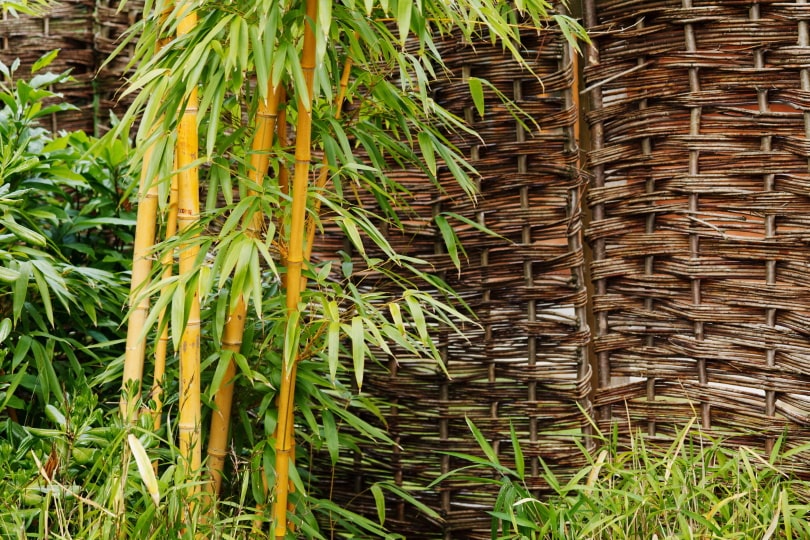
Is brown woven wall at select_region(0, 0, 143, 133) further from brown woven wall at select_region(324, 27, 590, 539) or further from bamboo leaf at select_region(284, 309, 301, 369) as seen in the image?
bamboo leaf at select_region(284, 309, 301, 369)

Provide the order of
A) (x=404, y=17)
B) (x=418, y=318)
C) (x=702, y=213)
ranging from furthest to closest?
(x=702, y=213) < (x=418, y=318) < (x=404, y=17)

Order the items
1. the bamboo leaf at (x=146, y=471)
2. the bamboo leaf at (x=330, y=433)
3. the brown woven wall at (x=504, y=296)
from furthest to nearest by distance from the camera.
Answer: the brown woven wall at (x=504, y=296) < the bamboo leaf at (x=330, y=433) < the bamboo leaf at (x=146, y=471)

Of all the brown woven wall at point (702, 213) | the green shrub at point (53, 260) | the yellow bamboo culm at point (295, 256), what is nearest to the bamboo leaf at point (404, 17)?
the yellow bamboo culm at point (295, 256)

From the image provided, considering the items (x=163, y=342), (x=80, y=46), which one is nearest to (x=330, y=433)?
(x=163, y=342)

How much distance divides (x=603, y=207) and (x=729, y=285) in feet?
1.24

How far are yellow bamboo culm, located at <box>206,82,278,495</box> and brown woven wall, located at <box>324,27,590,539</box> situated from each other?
53cm

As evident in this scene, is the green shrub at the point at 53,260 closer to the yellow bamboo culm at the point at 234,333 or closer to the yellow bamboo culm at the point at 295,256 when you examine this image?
the yellow bamboo culm at the point at 234,333

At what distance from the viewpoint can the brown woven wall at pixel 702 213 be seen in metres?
1.91

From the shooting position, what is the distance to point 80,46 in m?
2.73

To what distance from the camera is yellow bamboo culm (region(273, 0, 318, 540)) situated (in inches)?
56.6

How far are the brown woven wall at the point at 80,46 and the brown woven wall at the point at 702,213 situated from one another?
64.9 inches

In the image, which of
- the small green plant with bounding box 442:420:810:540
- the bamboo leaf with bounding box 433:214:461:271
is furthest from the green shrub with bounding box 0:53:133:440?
the small green plant with bounding box 442:420:810:540

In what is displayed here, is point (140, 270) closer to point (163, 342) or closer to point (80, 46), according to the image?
point (163, 342)

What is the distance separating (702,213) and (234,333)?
1.21 m
